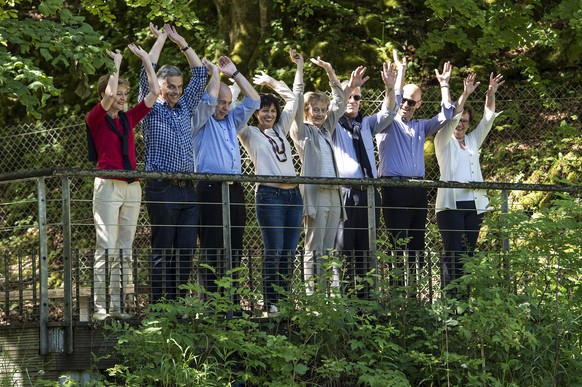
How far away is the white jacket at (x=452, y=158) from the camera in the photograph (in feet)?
35.5

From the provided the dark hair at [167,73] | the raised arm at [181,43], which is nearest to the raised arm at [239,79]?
the raised arm at [181,43]

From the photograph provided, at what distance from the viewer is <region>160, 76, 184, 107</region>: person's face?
31.9ft

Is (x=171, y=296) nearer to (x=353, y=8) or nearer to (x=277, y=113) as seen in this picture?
(x=277, y=113)

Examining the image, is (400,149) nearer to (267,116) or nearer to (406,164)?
(406,164)

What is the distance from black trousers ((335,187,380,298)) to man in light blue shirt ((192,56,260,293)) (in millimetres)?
856

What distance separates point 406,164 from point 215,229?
2.15 m

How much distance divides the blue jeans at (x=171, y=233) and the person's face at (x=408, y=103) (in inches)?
97.3

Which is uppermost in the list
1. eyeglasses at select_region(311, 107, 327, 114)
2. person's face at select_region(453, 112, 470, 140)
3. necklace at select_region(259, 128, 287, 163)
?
eyeglasses at select_region(311, 107, 327, 114)

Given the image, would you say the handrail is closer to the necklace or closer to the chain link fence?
the necklace

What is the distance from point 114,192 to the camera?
925 centimetres

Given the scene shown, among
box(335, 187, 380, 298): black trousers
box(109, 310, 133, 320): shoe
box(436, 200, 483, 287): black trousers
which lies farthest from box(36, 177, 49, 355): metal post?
box(436, 200, 483, 287): black trousers

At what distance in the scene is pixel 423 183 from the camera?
33.4 feet

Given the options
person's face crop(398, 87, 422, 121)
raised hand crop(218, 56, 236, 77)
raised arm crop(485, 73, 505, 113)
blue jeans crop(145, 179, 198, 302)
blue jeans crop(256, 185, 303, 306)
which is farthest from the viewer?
raised arm crop(485, 73, 505, 113)

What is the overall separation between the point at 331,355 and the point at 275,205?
1.23 meters
